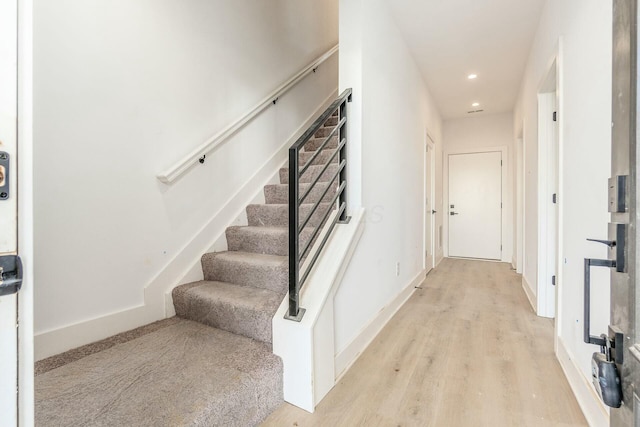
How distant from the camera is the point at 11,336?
45 cm

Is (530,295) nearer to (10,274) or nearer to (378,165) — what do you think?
(378,165)

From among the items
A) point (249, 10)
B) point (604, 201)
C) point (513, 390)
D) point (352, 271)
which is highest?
point (249, 10)

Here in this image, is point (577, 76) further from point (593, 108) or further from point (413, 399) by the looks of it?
point (413, 399)

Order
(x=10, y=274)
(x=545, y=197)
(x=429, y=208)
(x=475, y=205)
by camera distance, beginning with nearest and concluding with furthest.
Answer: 1. (x=10, y=274)
2. (x=545, y=197)
3. (x=429, y=208)
4. (x=475, y=205)

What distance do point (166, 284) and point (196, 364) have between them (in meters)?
0.74

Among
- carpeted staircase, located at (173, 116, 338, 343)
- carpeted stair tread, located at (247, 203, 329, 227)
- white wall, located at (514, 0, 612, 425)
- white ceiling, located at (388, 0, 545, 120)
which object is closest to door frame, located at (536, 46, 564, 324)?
white wall, located at (514, 0, 612, 425)

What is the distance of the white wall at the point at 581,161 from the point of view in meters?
1.24

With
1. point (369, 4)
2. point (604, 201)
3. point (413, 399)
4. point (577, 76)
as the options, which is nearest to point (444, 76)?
point (369, 4)

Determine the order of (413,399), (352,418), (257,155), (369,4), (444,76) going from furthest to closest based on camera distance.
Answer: (444,76) → (257,155) → (369,4) → (413,399) → (352,418)

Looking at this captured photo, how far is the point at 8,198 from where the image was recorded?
0.45 m

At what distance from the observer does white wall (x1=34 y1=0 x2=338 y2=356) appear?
4.67ft

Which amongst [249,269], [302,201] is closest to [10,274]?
[302,201]

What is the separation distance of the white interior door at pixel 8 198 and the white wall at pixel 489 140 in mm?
5962

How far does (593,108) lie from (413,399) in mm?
1584
